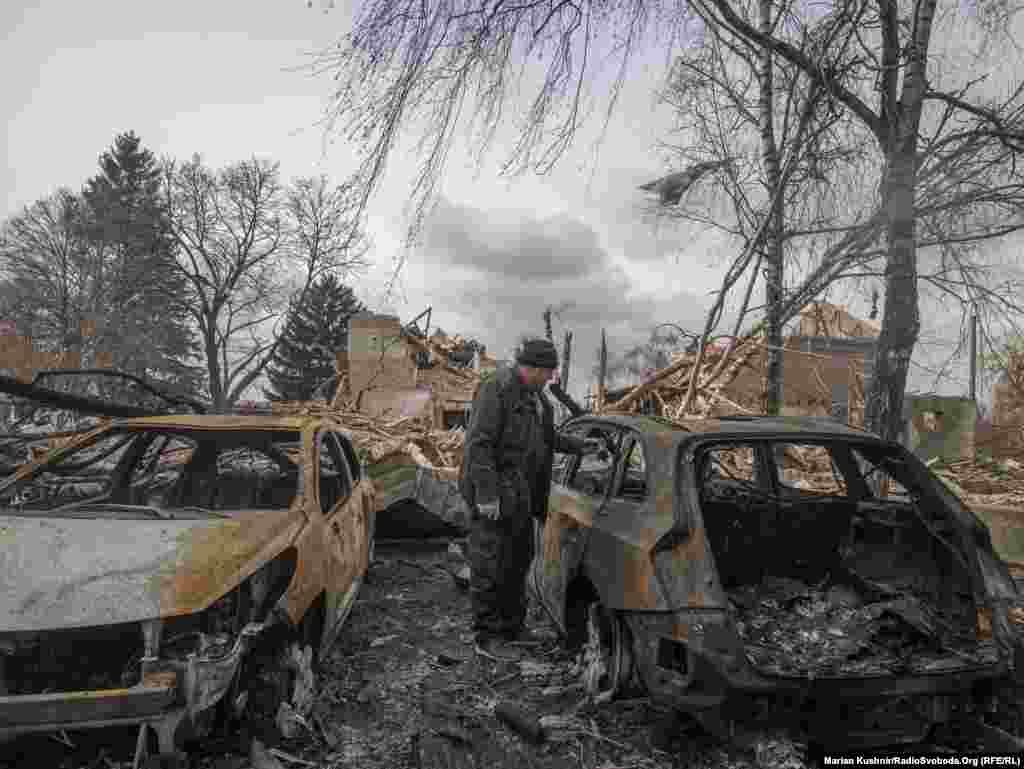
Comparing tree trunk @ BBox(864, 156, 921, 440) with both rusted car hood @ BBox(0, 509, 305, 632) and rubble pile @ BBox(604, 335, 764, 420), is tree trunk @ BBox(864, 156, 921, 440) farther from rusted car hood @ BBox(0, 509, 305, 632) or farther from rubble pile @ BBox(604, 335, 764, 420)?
rusted car hood @ BBox(0, 509, 305, 632)

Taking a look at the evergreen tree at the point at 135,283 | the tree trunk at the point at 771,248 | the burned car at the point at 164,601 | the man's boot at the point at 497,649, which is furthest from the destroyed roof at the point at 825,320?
the evergreen tree at the point at 135,283

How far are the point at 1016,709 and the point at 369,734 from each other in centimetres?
293

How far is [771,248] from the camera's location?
7.91 metres

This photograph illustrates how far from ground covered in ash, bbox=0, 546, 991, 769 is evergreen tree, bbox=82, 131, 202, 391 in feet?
87.2

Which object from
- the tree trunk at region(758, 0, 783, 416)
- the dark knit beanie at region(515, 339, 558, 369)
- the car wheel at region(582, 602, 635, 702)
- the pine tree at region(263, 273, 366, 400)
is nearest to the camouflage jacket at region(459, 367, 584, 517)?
the dark knit beanie at region(515, 339, 558, 369)

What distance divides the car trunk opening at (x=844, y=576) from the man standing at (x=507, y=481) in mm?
1144

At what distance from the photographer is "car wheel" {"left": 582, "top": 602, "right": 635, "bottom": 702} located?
3146mm

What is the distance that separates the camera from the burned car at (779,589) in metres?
2.53

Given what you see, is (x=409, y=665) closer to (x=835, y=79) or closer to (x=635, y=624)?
(x=635, y=624)

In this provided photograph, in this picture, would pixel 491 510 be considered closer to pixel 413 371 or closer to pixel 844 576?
pixel 844 576

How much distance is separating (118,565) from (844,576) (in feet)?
12.1

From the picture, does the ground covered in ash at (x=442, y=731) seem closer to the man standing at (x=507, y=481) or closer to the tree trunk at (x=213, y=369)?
the man standing at (x=507, y=481)

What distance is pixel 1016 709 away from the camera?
8.88ft

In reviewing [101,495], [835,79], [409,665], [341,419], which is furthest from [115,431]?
[341,419]
